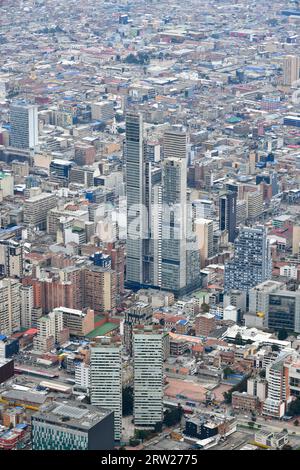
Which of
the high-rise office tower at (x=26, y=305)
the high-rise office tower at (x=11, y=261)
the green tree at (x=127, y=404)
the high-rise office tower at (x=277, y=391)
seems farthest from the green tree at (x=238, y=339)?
the high-rise office tower at (x=11, y=261)

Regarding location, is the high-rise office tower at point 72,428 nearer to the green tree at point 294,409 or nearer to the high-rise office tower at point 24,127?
the green tree at point 294,409

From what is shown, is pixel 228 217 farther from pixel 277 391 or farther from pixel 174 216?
pixel 277 391

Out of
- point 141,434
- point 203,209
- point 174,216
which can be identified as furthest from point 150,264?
point 141,434

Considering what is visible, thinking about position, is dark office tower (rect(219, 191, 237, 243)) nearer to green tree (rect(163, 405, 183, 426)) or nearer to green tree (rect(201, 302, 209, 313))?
green tree (rect(201, 302, 209, 313))

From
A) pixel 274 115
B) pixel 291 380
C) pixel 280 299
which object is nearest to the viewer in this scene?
pixel 291 380

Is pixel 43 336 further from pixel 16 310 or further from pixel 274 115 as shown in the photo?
pixel 274 115
